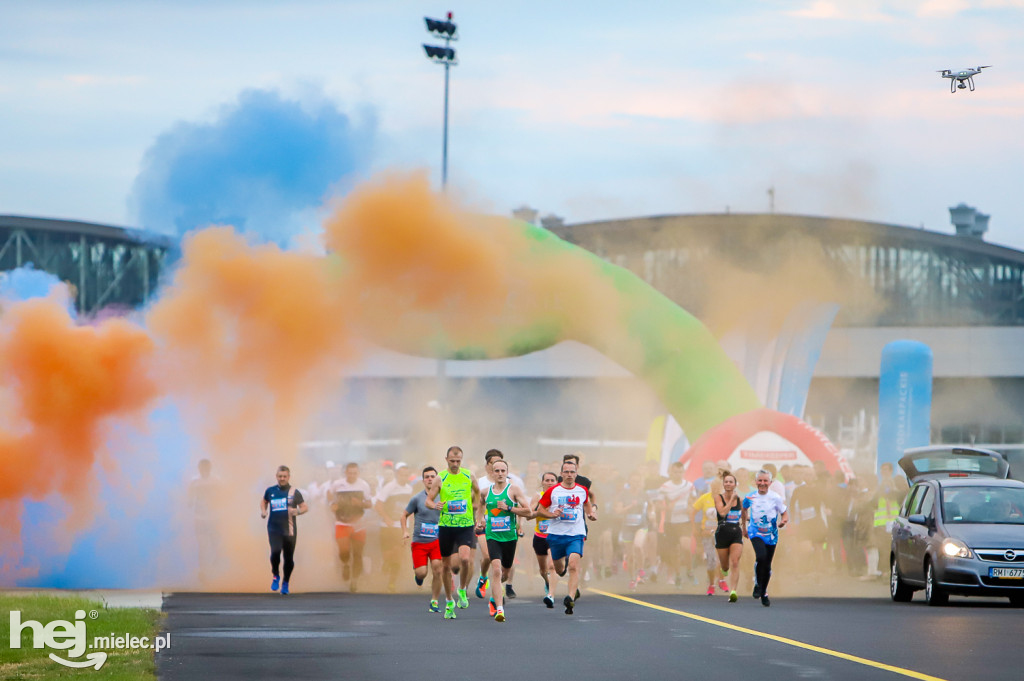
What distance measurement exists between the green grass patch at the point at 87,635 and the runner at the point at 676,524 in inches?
345

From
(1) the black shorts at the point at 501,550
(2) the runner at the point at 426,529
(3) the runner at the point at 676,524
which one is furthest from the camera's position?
(3) the runner at the point at 676,524

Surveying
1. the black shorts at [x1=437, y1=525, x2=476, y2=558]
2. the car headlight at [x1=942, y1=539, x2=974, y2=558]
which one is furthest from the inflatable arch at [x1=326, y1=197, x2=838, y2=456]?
the car headlight at [x1=942, y1=539, x2=974, y2=558]

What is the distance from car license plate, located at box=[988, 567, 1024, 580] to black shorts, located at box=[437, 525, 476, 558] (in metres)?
5.77

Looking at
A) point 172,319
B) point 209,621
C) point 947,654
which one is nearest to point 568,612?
point 209,621

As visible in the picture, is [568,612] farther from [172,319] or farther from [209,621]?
[172,319]

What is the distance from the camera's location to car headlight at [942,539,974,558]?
17094 millimetres

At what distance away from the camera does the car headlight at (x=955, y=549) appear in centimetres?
1709

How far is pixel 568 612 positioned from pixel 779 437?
31.8 ft

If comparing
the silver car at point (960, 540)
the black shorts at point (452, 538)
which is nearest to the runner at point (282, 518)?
the black shorts at point (452, 538)

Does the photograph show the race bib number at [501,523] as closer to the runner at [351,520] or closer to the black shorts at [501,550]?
the black shorts at [501,550]

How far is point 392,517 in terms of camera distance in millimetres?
21531

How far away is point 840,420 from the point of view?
55.1 meters

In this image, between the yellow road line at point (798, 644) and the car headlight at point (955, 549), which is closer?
the yellow road line at point (798, 644)

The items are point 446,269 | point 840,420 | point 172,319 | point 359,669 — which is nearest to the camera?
point 359,669
